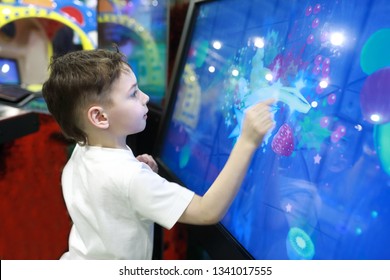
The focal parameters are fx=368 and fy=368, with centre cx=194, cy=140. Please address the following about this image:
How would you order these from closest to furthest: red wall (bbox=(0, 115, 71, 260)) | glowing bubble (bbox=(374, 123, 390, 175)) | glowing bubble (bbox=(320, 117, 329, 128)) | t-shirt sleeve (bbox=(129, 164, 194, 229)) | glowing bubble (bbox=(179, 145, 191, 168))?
glowing bubble (bbox=(374, 123, 390, 175)), glowing bubble (bbox=(320, 117, 329, 128)), t-shirt sleeve (bbox=(129, 164, 194, 229)), glowing bubble (bbox=(179, 145, 191, 168)), red wall (bbox=(0, 115, 71, 260))

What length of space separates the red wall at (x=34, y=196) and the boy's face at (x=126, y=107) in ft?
2.62

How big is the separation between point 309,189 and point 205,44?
59 cm

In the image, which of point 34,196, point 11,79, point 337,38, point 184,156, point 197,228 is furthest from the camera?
point 11,79

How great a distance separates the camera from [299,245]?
1.88 ft

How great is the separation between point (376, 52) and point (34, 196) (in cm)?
136

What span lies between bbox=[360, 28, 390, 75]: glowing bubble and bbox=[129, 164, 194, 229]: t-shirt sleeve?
13.9 inches

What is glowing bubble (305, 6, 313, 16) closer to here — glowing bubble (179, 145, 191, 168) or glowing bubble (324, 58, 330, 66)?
glowing bubble (324, 58, 330, 66)

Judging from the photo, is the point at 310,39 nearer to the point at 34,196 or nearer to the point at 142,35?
the point at 142,35

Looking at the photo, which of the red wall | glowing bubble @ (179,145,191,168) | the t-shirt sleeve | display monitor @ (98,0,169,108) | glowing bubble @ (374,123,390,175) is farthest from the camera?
display monitor @ (98,0,169,108)

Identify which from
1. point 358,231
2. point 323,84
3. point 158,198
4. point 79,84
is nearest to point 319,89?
point 323,84

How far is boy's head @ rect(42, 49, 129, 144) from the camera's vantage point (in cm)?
71

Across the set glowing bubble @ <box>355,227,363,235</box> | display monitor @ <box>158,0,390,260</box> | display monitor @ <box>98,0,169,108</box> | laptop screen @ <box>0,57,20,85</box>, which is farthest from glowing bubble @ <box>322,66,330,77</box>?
laptop screen @ <box>0,57,20,85</box>

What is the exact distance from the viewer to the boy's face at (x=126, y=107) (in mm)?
710
